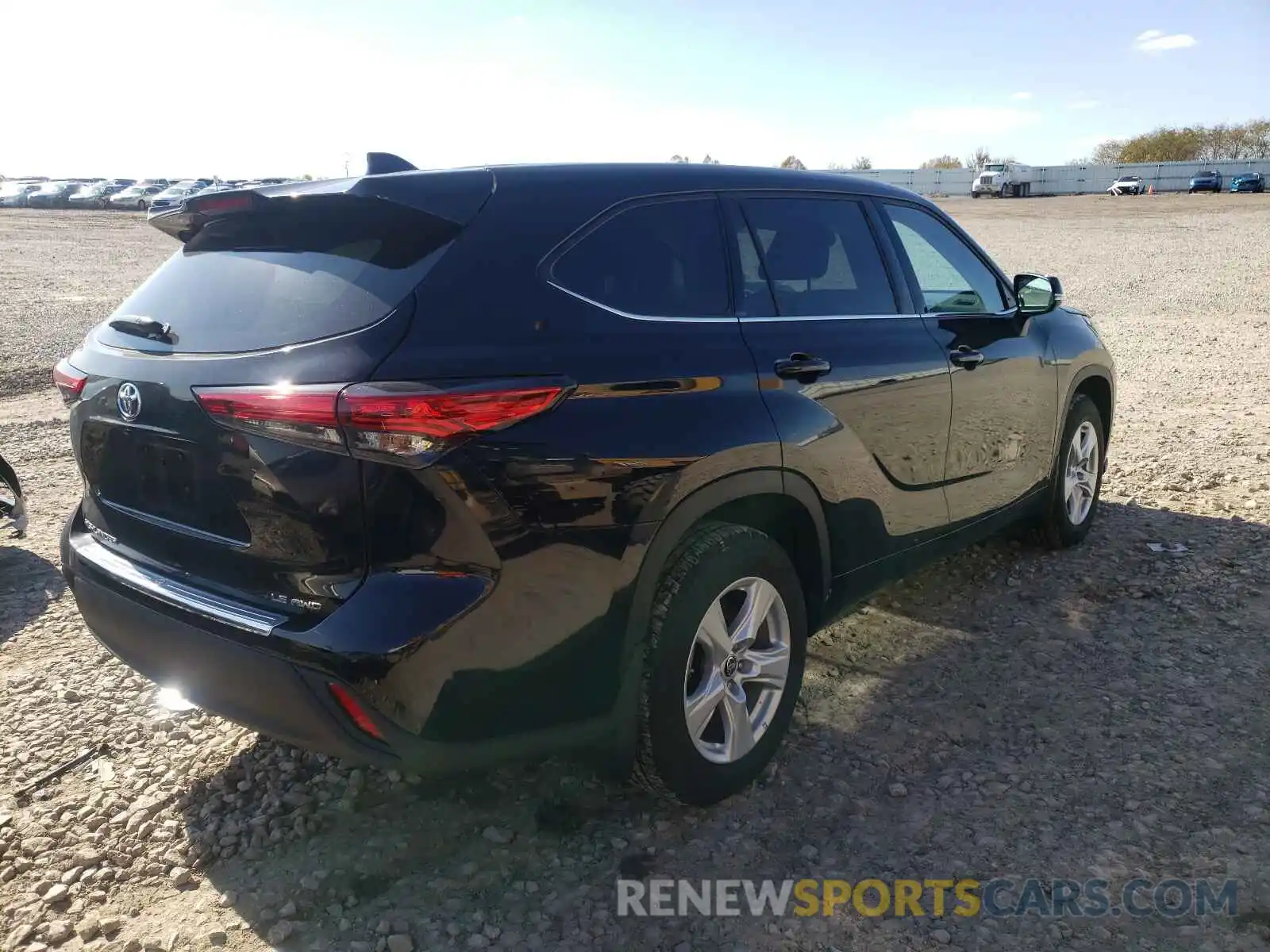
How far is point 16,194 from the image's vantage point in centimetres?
5362

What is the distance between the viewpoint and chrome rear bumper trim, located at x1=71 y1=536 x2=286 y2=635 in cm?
232

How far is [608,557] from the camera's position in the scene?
7.98 ft

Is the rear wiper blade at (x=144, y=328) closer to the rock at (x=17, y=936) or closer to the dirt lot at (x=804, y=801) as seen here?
the dirt lot at (x=804, y=801)

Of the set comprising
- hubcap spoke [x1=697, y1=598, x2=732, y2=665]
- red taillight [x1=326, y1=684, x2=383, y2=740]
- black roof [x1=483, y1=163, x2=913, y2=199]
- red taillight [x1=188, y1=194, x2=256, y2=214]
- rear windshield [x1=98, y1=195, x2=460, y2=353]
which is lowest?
hubcap spoke [x1=697, y1=598, x2=732, y2=665]

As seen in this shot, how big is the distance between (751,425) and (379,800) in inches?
63.4

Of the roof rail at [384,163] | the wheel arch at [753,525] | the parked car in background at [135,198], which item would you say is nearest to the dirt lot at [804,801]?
the wheel arch at [753,525]

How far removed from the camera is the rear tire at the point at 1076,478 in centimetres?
486

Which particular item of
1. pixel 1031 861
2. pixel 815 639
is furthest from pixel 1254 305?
pixel 1031 861

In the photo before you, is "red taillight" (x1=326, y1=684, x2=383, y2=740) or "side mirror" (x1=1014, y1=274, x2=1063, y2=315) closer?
"red taillight" (x1=326, y1=684, x2=383, y2=740)

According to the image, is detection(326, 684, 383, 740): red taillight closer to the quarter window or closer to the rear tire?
the quarter window

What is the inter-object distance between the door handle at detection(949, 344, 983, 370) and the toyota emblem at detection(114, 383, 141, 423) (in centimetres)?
280

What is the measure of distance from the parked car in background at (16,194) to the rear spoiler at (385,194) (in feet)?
199

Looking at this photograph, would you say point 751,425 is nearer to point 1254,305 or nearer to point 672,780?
point 672,780

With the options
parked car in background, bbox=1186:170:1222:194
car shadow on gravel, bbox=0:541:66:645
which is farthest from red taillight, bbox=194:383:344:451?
parked car in background, bbox=1186:170:1222:194
